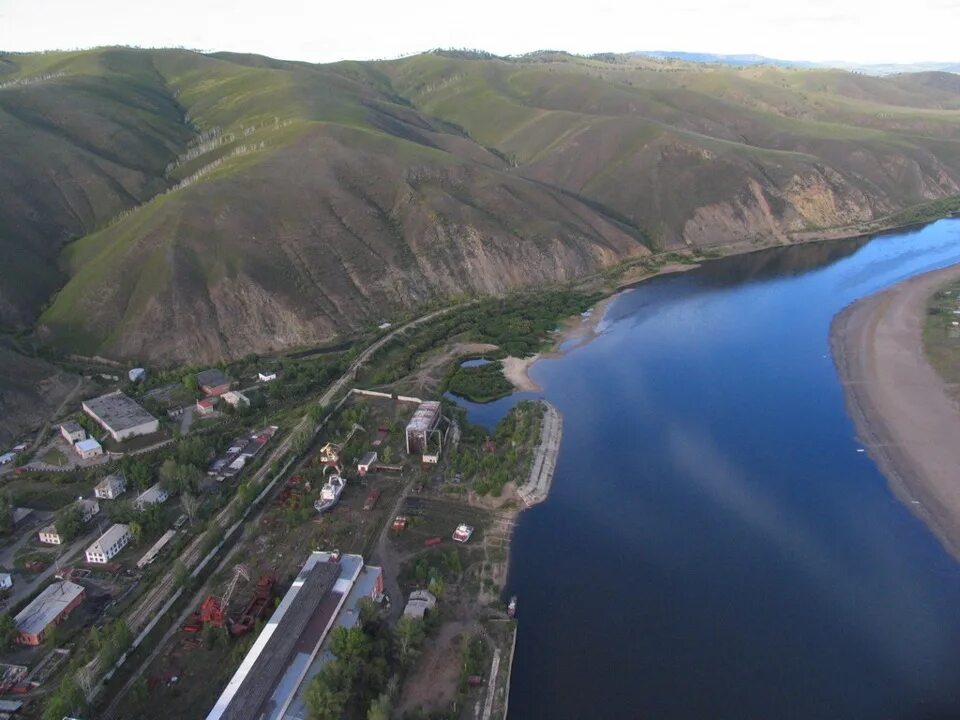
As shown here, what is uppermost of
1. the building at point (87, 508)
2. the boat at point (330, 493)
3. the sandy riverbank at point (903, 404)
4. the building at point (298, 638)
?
the building at point (298, 638)

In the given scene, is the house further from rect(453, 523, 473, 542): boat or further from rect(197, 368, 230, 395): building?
A: rect(453, 523, 473, 542): boat

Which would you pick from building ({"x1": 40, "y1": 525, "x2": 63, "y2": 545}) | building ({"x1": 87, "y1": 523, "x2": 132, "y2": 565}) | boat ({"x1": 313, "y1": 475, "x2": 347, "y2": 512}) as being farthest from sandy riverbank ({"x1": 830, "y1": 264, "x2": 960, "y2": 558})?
building ({"x1": 40, "y1": 525, "x2": 63, "y2": 545})

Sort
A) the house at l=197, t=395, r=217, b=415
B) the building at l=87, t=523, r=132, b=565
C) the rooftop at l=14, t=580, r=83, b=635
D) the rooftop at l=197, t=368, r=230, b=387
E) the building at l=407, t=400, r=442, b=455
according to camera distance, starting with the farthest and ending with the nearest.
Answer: the rooftop at l=197, t=368, r=230, b=387 < the house at l=197, t=395, r=217, b=415 < the building at l=407, t=400, r=442, b=455 < the building at l=87, t=523, r=132, b=565 < the rooftop at l=14, t=580, r=83, b=635

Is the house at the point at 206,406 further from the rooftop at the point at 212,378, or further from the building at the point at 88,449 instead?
the building at the point at 88,449

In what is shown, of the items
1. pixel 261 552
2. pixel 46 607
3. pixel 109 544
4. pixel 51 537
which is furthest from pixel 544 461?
pixel 51 537

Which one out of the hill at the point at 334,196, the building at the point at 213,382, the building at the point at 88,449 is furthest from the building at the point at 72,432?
the hill at the point at 334,196

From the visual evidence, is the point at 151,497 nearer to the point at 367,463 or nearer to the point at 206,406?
the point at 206,406

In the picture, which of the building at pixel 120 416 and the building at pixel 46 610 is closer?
the building at pixel 46 610
